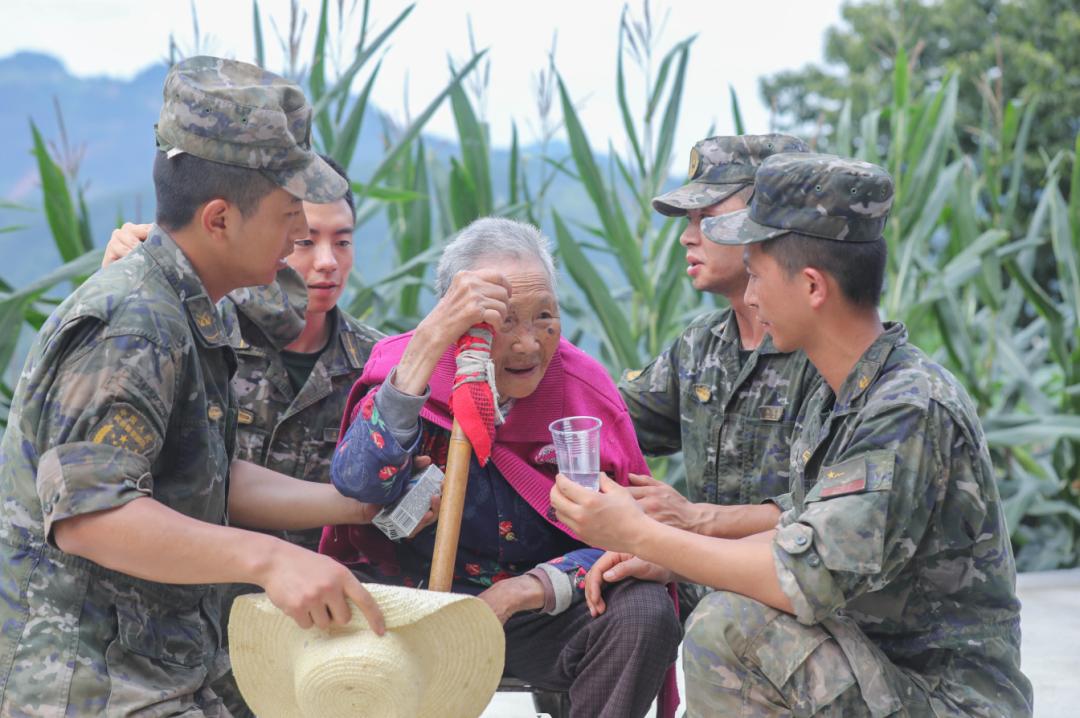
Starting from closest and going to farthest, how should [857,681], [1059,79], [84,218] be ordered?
[857,681] < [84,218] < [1059,79]

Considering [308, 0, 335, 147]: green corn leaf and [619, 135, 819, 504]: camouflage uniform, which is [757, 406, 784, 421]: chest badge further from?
[308, 0, 335, 147]: green corn leaf

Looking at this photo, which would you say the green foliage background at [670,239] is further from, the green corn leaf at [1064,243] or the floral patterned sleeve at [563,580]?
the floral patterned sleeve at [563,580]

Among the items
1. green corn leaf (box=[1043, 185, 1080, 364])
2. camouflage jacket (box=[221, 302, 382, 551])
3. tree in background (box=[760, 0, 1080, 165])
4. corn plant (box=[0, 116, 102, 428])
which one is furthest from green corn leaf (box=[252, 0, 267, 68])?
tree in background (box=[760, 0, 1080, 165])

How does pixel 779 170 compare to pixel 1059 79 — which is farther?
pixel 1059 79

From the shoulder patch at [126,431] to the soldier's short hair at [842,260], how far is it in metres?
1.31

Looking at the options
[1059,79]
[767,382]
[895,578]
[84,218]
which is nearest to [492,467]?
[767,382]

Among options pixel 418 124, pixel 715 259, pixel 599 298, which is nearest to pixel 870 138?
pixel 599 298

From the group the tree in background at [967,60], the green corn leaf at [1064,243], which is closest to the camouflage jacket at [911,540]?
the green corn leaf at [1064,243]

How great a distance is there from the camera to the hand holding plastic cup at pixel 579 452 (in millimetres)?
2494

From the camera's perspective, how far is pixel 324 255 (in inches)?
137

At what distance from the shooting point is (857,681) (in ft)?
7.95

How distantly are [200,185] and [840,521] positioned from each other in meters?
1.39

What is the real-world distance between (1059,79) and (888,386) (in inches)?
406

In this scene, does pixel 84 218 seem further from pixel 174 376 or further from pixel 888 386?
pixel 888 386
